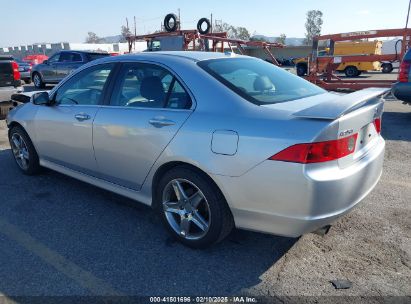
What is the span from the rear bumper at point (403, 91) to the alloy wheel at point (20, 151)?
727 cm

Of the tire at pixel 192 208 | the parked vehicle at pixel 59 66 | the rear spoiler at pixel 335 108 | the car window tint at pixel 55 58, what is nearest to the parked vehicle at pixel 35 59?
the parked vehicle at pixel 59 66

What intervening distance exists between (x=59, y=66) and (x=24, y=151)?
38.8 feet

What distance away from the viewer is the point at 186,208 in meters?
3.03

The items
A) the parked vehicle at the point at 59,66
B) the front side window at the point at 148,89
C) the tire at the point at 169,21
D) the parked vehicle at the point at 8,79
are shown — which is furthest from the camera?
the tire at the point at 169,21

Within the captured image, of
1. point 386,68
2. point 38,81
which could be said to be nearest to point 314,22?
point 386,68

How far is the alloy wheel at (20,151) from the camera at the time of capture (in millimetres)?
4785

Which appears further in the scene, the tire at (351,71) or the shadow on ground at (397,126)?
the tire at (351,71)

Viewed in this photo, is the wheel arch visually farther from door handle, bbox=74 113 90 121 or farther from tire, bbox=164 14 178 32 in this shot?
tire, bbox=164 14 178 32

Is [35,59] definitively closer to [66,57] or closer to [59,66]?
[59,66]

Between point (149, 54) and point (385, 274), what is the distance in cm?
277

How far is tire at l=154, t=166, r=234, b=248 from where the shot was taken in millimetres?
2762

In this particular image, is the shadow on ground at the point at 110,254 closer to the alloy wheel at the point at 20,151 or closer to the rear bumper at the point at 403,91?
the alloy wheel at the point at 20,151

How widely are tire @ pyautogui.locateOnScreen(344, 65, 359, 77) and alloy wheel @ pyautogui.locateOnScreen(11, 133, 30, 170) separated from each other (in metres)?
21.7

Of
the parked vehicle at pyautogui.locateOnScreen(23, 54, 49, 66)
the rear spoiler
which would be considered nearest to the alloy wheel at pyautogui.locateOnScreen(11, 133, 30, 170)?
the rear spoiler
